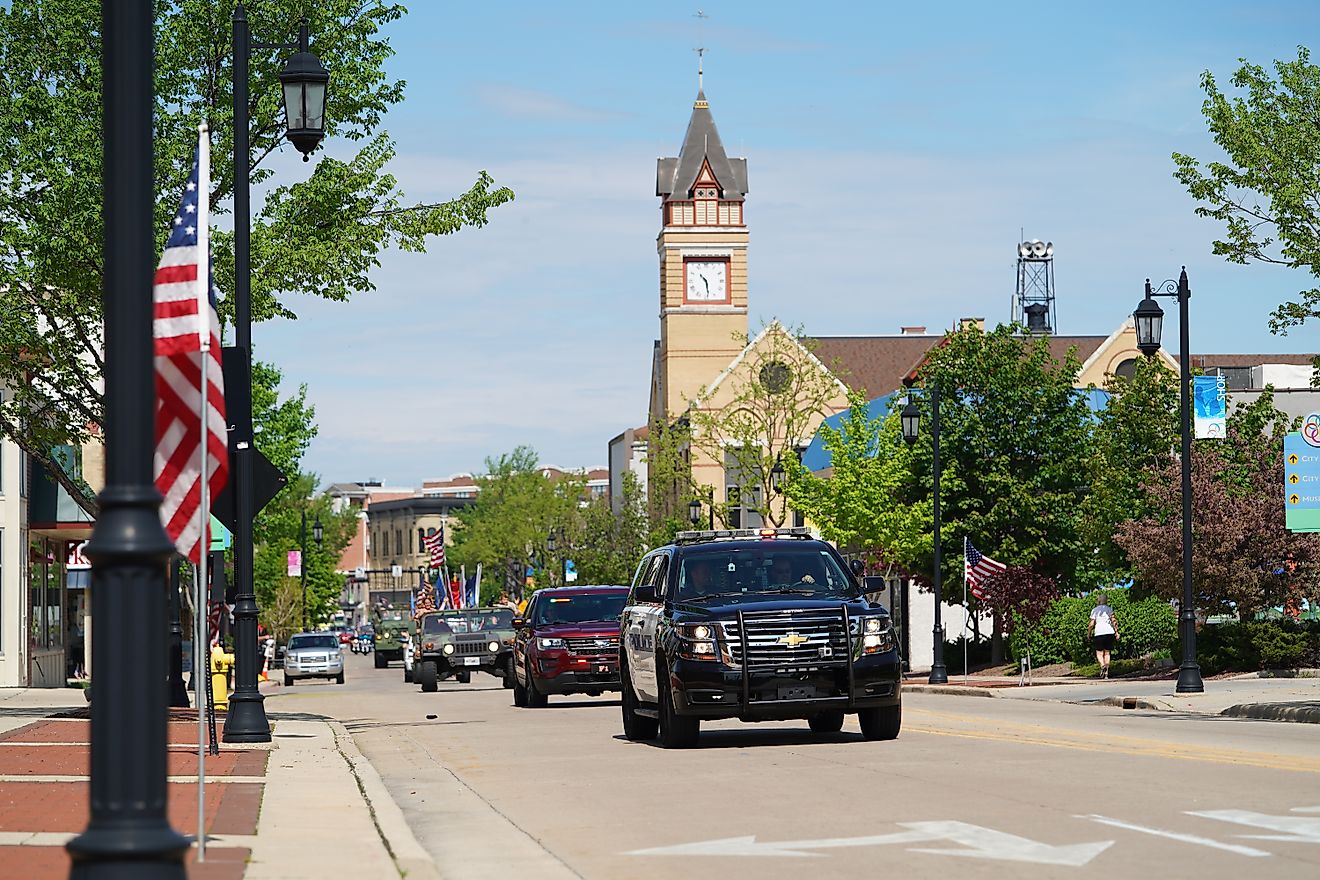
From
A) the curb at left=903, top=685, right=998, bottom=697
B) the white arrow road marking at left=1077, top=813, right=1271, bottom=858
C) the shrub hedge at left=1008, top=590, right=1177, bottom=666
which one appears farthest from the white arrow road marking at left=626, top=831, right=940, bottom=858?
the shrub hedge at left=1008, top=590, right=1177, bottom=666

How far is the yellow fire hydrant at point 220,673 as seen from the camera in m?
27.9

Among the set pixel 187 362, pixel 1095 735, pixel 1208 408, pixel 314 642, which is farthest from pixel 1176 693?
pixel 314 642

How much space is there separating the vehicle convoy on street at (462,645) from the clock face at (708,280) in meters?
70.8

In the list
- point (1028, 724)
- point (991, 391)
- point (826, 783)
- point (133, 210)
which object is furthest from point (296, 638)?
point (133, 210)

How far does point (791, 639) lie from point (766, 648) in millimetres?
240

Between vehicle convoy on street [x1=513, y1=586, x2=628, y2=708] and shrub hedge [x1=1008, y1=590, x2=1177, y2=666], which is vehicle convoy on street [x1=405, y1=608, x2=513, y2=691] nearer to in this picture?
vehicle convoy on street [x1=513, y1=586, x2=628, y2=708]

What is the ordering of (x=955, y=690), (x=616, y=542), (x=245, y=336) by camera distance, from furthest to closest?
(x=616, y=542), (x=955, y=690), (x=245, y=336)

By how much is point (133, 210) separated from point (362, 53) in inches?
853

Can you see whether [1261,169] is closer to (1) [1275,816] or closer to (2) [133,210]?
(1) [1275,816]

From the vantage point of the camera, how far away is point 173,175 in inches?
1012

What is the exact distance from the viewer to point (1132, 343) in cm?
8681

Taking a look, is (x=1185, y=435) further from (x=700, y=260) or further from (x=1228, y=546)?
(x=700, y=260)

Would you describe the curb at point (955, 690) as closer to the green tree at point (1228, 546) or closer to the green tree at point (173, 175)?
the green tree at point (1228, 546)

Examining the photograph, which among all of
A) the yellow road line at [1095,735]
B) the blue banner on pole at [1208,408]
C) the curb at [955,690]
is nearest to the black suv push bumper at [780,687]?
the yellow road line at [1095,735]
